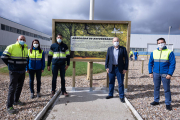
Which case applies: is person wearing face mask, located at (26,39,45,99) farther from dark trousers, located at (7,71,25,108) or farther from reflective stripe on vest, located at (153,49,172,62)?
reflective stripe on vest, located at (153,49,172,62)

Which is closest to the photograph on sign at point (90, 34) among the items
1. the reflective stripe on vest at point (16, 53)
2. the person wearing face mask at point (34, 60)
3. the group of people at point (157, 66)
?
the group of people at point (157, 66)

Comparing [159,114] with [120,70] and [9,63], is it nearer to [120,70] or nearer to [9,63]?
[120,70]

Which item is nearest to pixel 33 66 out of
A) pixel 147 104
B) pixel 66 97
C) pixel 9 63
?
pixel 9 63

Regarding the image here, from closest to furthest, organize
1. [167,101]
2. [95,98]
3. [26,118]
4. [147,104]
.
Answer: [26,118] < [167,101] < [147,104] < [95,98]

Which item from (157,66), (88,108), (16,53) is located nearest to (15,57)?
(16,53)

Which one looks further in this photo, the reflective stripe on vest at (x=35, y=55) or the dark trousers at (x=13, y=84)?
the reflective stripe on vest at (x=35, y=55)

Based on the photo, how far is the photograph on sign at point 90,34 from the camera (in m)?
4.86

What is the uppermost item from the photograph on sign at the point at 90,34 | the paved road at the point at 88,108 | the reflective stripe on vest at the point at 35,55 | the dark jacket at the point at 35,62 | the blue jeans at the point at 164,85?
the photograph on sign at the point at 90,34

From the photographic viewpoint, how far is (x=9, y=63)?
3.38m

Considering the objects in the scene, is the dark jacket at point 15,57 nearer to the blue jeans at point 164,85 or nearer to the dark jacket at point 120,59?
the dark jacket at point 120,59

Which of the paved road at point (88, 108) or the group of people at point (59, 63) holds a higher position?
the group of people at point (59, 63)

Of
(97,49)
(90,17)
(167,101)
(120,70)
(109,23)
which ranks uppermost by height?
(90,17)

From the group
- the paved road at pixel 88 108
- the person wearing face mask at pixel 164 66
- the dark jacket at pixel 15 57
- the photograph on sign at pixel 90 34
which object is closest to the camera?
the paved road at pixel 88 108

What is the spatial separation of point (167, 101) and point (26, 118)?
3.74m
